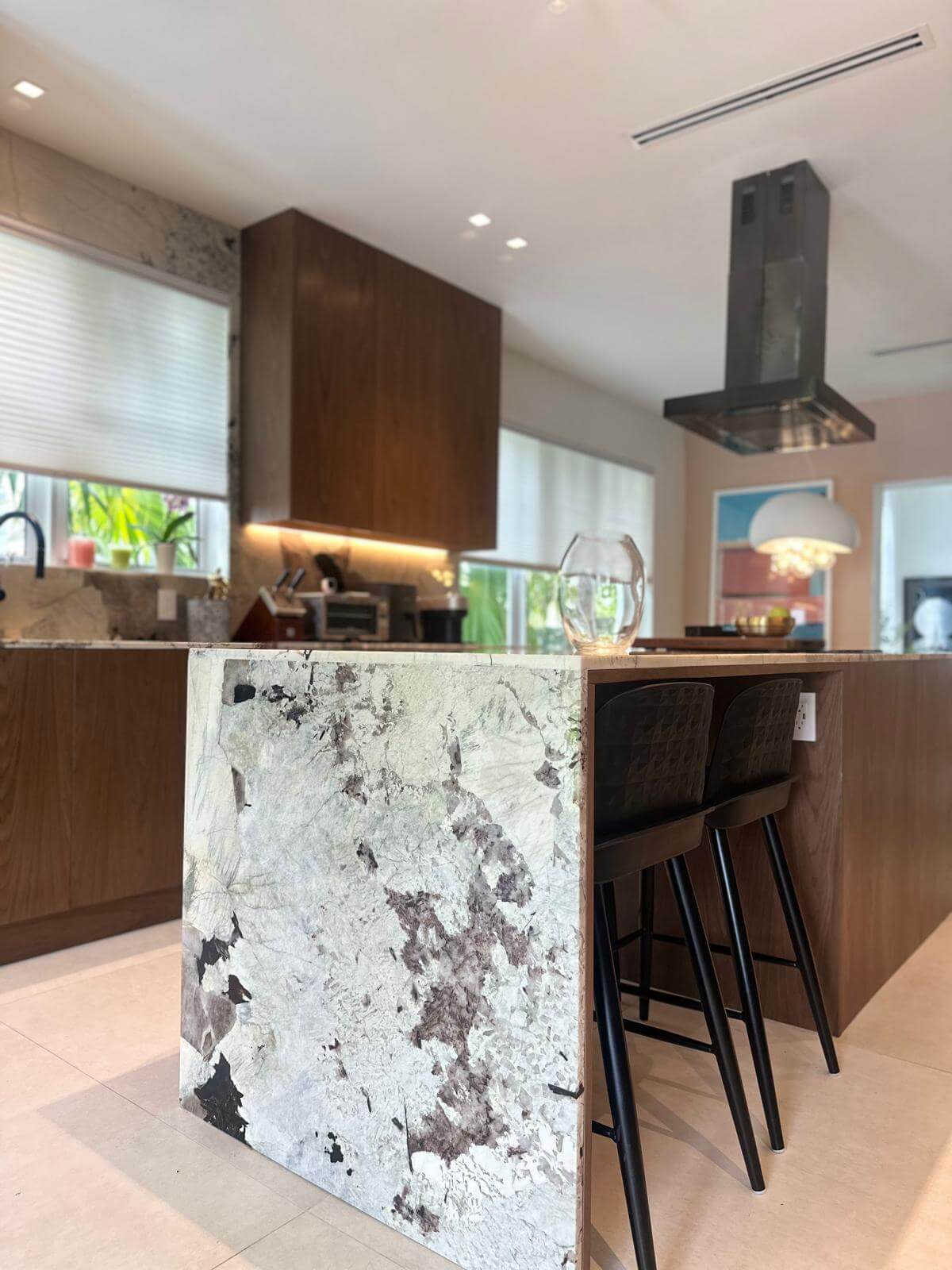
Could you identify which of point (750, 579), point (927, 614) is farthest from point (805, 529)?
point (927, 614)

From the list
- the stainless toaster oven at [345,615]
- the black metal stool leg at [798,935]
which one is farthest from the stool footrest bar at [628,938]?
the stainless toaster oven at [345,615]

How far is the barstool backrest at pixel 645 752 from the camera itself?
1.36 meters

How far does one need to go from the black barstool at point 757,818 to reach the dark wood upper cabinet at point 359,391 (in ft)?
8.83

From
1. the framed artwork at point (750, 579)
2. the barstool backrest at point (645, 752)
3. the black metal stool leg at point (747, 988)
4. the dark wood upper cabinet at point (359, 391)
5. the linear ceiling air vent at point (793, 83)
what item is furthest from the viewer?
the framed artwork at point (750, 579)

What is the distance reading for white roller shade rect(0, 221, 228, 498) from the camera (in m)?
3.48

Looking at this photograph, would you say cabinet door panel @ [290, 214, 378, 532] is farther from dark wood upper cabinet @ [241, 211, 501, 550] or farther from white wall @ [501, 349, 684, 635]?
white wall @ [501, 349, 684, 635]

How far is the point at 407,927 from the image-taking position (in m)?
1.39

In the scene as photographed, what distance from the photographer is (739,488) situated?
25.3 ft

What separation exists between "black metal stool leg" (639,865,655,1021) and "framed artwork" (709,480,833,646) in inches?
216

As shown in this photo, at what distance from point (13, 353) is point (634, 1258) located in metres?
3.48

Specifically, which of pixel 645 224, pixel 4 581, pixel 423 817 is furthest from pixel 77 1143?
pixel 645 224

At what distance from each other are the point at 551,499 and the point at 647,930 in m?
4.57

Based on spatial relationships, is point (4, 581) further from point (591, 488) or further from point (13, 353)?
point (591, 488)

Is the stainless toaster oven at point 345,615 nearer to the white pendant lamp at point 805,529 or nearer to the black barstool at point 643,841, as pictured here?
the white pendant lamp at point 805,529
